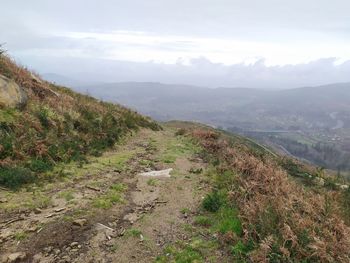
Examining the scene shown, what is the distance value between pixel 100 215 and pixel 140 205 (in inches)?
55.5

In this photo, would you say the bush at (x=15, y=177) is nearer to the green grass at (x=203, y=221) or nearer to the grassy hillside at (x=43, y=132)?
the grassy hillside at (x=43, y=132)

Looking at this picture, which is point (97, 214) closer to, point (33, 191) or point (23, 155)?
point (33, 191)

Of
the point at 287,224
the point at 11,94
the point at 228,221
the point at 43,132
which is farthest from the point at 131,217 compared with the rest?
the point at 11,94

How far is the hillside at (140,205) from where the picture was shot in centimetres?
752

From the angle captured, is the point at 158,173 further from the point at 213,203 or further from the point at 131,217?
the point at 131,217

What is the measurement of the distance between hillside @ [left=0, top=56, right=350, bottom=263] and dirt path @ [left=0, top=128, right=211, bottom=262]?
0.03 meters

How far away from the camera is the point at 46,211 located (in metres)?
9.48

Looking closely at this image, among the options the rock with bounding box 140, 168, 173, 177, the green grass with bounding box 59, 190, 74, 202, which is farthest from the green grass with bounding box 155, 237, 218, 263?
the rock with bounding box 140, 168, 173, 177

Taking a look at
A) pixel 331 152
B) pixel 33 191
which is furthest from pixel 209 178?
pixel 331 152

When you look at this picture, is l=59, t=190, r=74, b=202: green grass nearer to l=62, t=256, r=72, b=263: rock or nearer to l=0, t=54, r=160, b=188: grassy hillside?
l=0, t=54, r=160, b=188: grassy hillside

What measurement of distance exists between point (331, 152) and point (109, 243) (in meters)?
164

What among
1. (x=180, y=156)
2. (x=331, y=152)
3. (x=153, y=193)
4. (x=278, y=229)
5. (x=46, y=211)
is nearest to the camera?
(x=278, y=229)

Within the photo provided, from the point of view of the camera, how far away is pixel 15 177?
435 inches

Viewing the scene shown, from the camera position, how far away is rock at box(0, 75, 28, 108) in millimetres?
15387
